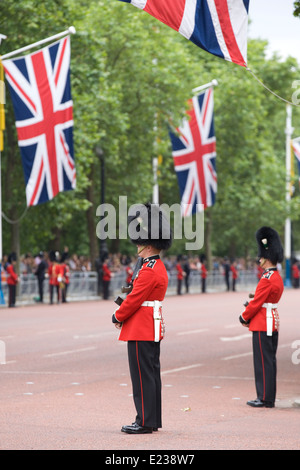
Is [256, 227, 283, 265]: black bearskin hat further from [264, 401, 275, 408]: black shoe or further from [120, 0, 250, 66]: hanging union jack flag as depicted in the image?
[120, 0, 250, 66]: hanging union jack flag

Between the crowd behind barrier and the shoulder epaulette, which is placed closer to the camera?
the shoulder epaulette

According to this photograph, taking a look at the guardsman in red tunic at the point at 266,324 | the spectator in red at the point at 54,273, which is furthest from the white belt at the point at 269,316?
the spectator in red at the point at 54,273

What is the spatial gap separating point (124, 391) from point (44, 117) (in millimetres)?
13854

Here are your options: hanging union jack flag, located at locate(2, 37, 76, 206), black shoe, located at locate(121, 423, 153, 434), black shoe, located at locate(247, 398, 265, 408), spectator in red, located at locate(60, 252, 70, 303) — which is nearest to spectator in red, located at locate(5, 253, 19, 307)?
spectator in red, located at locate(60, 252, 70, 303)

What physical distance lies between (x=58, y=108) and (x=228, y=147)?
26.3m

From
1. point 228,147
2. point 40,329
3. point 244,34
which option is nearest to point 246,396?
point 244,34

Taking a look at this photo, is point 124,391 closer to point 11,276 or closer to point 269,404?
point 269,404

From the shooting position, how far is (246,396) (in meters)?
12.3

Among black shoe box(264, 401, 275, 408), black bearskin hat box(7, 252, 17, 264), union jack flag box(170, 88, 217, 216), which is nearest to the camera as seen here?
black shoe box(264, 401, 275, 408)

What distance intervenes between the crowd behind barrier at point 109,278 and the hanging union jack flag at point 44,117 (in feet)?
23.7

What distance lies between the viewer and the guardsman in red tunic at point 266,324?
11320 millimetres

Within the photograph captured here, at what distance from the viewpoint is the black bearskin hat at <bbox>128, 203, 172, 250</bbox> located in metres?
9.20

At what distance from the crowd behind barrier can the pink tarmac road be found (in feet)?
38.6
